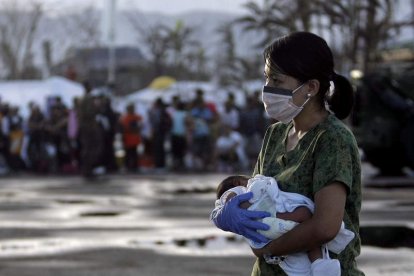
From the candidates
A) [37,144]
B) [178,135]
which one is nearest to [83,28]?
[37,144]

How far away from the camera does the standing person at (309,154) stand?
3451mm

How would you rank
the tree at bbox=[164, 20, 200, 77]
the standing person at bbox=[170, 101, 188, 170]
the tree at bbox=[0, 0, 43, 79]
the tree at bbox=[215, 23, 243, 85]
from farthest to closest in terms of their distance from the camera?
the tree at bbox=[0, 0, 43, 79] < the tree at bbox=[164, 20, 200, 77] < the tree at bbox=[215, 23, 243, 85] < the standing person at bbox=[170, 101, 188, 170]

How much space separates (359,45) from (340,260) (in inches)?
929

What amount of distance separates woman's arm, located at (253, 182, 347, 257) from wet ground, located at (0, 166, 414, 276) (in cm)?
513

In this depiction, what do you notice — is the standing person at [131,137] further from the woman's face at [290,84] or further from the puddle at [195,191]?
the woman's face at [290,84]

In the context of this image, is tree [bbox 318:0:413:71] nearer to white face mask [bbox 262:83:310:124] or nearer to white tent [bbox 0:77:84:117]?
white tent [bbox 0:77:84:117]

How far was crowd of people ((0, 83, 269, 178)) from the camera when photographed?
73.5ft

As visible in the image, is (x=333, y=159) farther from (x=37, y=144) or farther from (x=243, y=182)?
(x=37, y=144)

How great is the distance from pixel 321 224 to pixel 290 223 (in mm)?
106

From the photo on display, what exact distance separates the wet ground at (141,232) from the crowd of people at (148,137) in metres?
4.30

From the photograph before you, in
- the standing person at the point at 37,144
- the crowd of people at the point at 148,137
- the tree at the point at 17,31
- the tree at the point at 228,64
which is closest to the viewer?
the crowd of people at the point at 148,137

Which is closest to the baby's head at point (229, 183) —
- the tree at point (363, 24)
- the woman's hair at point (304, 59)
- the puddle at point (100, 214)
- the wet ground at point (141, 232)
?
the woman's hair at point (304, 59)

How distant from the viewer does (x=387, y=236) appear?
35.7 ft

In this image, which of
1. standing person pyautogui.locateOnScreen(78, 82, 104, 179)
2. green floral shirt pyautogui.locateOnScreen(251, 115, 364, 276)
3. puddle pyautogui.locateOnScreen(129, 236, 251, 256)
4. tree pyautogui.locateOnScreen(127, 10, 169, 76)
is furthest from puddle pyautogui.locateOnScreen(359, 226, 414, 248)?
tree pyautogui.locateOnScreen(127, 10, 169, 76)
